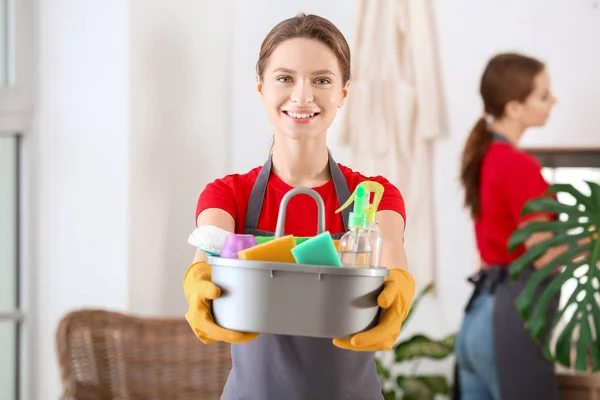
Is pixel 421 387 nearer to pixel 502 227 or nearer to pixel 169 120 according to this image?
pixel 502 227

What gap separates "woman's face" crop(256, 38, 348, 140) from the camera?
938 mm

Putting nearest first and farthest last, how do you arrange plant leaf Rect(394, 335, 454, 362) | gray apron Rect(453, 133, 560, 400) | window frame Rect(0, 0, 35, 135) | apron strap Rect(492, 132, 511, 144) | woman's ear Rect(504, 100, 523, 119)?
gray apron Rect(453, 133, 560, 400) < apron strap Rect(492, 132, 511, 144) < woman's ear Rect(504, 100, 523, 119) < window frame Rect(0, 0, 35, 135) < plant leaf Rect(394, 335, 454, 362)

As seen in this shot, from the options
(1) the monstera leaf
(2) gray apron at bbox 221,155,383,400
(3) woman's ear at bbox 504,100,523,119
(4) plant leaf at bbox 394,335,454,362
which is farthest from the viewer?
(4) plant leaf at bbox 394,335,454,362

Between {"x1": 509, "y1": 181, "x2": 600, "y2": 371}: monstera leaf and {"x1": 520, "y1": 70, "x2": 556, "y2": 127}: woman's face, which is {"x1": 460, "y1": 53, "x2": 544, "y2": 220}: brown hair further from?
{"x1": 509, "y1": 181, "x2": 600, "y2": 371}: monstera leaf

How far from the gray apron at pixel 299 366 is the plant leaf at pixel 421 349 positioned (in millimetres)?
2157

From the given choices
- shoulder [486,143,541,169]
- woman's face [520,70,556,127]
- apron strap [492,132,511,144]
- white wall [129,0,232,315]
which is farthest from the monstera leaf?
white wall [129,0,232,315]

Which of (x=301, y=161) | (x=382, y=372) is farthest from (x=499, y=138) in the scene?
(x=301, y=161)

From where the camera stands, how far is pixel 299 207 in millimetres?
997

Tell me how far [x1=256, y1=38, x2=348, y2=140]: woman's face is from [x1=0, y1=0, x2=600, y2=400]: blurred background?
1678 millimetres

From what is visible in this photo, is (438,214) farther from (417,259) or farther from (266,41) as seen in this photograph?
(266,41)

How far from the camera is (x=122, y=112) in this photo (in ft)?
9.06

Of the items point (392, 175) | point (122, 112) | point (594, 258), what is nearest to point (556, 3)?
point (392, 175)

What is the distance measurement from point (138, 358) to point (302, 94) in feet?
6.30

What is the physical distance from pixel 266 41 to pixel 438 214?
2.44 metres
